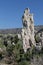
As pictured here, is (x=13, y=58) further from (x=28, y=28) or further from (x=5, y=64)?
(x=28, y=28)

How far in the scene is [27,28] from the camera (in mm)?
48188

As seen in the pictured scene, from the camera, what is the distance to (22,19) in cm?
4809

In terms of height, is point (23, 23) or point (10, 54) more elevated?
point (23, 23)

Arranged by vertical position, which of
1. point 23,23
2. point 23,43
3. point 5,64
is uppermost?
point 23,23

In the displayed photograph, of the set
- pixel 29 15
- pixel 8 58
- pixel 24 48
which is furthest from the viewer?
pixel 29 15

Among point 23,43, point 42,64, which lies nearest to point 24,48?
point 23,43

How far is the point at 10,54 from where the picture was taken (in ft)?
149

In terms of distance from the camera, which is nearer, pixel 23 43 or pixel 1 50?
pixel 23 43

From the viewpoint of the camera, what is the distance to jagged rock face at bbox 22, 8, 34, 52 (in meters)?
47.5

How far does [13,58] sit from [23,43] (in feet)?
17.7

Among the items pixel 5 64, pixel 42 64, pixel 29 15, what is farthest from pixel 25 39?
pixel 42 64

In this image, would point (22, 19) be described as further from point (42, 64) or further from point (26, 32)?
point (42, 64)

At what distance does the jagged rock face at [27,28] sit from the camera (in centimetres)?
4753

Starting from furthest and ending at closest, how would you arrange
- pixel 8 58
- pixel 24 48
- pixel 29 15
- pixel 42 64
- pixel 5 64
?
1. pixel 29 15
2. pixel 24 48
3. pixel 8 58
4. pixel 5 64
5. pixel 42 64
